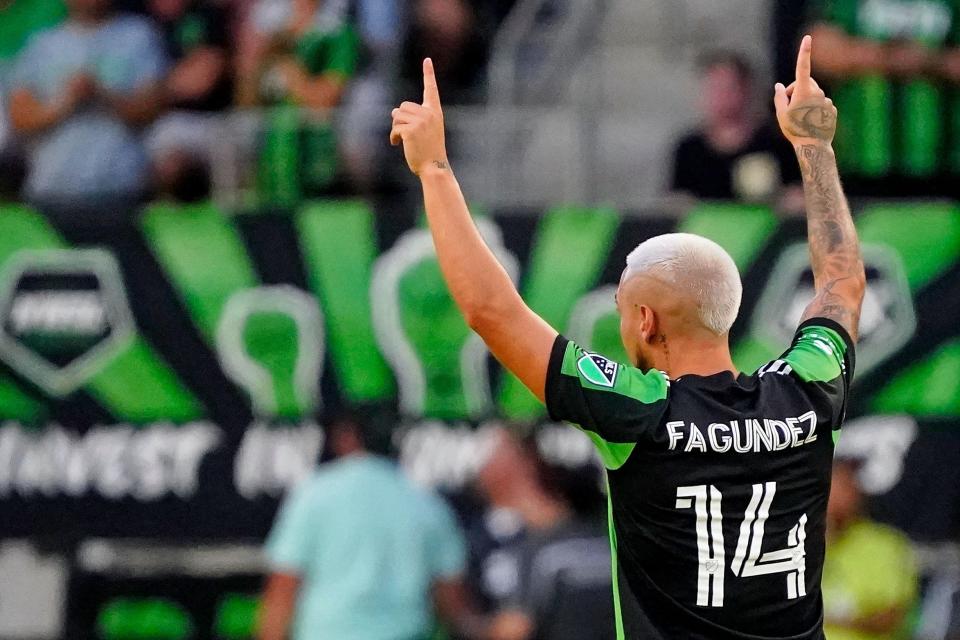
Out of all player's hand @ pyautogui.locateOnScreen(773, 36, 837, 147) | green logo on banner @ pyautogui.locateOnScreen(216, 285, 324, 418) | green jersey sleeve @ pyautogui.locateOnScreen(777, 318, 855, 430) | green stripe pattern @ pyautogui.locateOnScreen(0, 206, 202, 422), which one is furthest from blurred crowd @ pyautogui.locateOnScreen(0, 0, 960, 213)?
green jersey sleeve @ pyautogui.locateOnScreen(777, 318, 855, 430)

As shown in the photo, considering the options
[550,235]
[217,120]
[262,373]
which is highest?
[217,120]

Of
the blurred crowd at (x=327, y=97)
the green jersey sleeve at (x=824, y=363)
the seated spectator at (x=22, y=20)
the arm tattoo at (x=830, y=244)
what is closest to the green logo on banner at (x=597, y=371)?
the green jersey sleeve at (x=824, y=363)

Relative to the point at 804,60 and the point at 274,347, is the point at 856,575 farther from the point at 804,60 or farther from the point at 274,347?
the point at 804,60

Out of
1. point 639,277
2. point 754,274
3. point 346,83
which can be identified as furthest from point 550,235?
point 639,277

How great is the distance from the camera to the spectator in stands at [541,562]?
7621 mm

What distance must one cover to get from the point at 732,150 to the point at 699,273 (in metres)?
6.01

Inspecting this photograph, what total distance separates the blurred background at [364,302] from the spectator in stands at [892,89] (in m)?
0.02

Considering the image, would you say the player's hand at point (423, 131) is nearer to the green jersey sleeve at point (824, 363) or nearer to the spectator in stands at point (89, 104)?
the green jersey sleeve at point (824, 363)

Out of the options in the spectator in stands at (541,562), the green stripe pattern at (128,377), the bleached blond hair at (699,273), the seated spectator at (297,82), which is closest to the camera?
the bleached blond hair at (699,273)

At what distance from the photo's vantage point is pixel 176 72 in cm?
1080

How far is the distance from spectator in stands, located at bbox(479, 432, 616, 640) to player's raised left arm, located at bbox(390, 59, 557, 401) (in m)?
4.13

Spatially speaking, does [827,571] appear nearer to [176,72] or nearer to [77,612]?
[77,612]

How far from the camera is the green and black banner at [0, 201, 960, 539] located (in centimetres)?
924

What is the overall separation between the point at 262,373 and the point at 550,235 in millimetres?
1821
